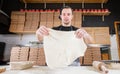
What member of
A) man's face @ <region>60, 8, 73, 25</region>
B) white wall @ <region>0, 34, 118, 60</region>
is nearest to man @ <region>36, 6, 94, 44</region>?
man's face @ <region>60, 8, 73, 25</region>

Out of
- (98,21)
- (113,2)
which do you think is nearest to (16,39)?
(98,21)

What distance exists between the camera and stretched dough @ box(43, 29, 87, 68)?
134 centimetres

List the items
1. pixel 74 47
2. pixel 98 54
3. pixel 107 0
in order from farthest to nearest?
1. pixel 107 0
2. pixel 98 54
3. pixel 74 47

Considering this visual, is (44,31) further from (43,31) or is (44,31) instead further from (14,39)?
(14,39)

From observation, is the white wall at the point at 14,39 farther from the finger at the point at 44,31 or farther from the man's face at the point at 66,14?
the finger at the point at 44,31

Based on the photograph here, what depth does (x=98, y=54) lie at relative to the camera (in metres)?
1.78

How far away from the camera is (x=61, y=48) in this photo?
54.9 inches

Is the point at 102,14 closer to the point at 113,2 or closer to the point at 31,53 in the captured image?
the point at 113,2

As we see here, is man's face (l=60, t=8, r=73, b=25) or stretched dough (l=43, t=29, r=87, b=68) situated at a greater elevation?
man's face (l=60, t=8, r=73, b=25)

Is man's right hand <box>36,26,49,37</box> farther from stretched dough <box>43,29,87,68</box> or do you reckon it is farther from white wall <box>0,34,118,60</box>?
white wall <box>0,34,118,60</box>

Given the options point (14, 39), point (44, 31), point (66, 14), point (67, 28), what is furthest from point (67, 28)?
point (14, 39)

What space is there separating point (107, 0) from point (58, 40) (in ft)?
8.59

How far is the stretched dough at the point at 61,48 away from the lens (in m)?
1.34

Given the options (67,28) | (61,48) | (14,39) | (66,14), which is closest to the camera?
(61,48)
